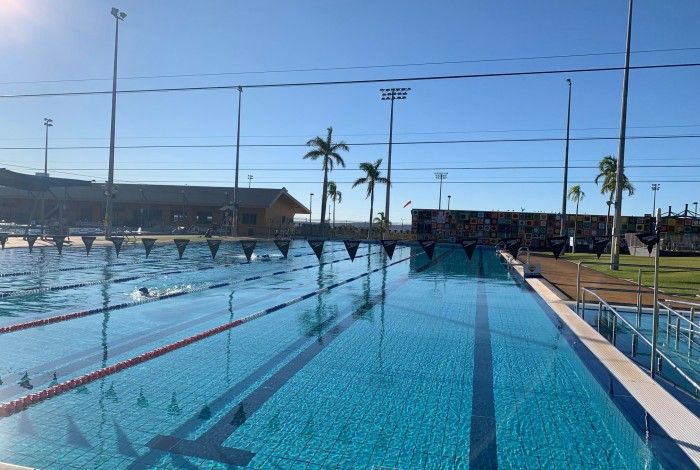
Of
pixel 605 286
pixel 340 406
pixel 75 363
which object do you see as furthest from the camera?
pixel 605 286

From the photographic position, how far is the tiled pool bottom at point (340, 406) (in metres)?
4.52

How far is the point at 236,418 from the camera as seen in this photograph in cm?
527

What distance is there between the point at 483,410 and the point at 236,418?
2822mm

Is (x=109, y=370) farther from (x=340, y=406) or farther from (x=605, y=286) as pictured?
(x=605, y=286)

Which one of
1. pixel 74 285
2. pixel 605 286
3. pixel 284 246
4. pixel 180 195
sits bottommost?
pixel 74 285

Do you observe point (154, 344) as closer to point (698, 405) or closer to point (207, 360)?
point (207, 360)

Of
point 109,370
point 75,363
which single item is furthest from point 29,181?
point 109,370

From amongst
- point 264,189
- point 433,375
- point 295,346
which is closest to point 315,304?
point 295,346

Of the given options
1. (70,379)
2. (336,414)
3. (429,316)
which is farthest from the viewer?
(429,316)

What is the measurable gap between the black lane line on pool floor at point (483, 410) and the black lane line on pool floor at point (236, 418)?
2.14 meters

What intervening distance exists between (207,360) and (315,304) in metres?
5.25

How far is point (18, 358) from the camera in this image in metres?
7.01

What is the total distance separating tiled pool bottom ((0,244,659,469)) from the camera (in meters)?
4.52

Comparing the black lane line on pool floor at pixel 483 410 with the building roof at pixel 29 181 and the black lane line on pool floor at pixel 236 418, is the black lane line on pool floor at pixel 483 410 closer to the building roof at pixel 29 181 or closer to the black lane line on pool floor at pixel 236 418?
the black lane line on pool floor at pixel 236 418
